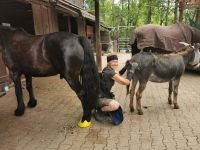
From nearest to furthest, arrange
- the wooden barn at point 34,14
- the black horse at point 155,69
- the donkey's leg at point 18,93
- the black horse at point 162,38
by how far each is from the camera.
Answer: the black horse at point 155,69, the donkey's leg at point 18,93, the wooden barn at point 34,14, the black horse at point 162,38

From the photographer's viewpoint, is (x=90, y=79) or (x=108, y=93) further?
(x=108, y=93)

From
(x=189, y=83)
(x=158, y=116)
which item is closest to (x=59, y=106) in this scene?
(x=158, y=116)

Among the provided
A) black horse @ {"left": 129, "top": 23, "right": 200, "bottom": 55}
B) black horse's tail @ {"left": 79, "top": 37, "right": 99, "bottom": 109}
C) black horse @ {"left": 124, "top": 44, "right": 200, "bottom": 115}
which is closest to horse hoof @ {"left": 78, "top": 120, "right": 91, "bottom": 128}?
black horse's tail @ {"left": 79, "top": 37, "right": 99, "bottom": 109}

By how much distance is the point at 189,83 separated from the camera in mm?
8406

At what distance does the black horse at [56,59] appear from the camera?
448cm

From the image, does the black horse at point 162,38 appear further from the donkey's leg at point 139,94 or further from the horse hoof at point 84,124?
the horse hoof at point 84,124

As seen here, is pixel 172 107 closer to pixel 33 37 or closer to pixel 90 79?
pixel 90 79

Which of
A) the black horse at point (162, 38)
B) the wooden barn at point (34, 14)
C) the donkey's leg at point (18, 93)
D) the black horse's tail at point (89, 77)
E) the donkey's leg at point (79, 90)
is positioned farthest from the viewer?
the black horse at point (162, 38)

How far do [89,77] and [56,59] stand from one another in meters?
0.71

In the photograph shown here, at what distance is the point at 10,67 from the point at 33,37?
75cm

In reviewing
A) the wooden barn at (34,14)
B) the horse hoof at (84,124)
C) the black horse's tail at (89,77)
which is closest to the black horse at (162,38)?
the wooden barn at (34,14)

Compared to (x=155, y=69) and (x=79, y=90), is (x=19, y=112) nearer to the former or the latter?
(x=79, y=90)

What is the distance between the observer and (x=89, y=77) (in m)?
4.44

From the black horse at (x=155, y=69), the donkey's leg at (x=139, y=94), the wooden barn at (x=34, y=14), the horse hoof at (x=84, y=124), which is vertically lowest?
the horse hoof at (x=84, y=124)
